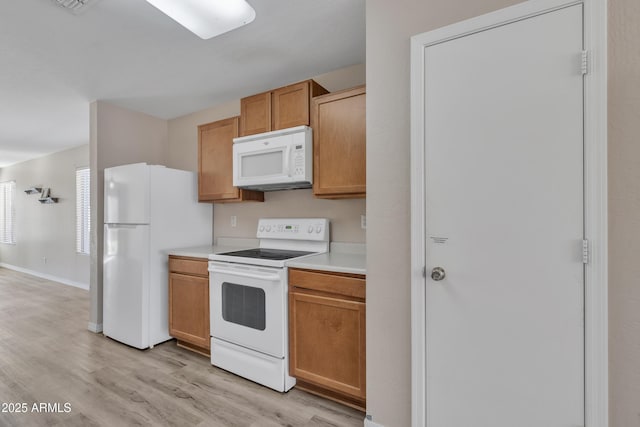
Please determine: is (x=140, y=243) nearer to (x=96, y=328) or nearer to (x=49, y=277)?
(x=96, y=328)

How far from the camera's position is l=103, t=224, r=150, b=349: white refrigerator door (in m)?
2.77

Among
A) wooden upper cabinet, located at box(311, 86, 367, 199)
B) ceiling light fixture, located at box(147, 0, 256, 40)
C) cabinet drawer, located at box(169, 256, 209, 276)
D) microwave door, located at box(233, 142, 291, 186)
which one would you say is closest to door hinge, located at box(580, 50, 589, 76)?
wooden upper cabinet, located at box(311, 86, 367, 199)

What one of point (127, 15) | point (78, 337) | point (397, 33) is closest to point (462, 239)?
point (397, 33)

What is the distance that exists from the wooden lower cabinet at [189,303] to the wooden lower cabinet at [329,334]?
94 cm

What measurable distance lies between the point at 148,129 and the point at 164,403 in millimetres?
3054

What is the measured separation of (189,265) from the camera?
8.95ft

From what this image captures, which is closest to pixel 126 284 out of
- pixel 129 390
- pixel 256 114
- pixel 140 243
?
pixel 140 243

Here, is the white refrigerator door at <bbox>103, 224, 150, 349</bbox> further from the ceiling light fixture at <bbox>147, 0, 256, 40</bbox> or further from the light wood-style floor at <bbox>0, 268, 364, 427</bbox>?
the ceiling light fixture at <bbox>147, 0, 256, 40</bbox>

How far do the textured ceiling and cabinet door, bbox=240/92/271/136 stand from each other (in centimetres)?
23

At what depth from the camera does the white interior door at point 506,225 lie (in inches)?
47.6

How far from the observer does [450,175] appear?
1.45m

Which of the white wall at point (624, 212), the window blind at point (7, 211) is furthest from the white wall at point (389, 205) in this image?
the window blind at point (7, 211)

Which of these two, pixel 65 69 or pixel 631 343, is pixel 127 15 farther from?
pixel 631 343

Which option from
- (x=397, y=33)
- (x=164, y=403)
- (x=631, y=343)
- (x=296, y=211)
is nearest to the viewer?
(x=631, y=343)
